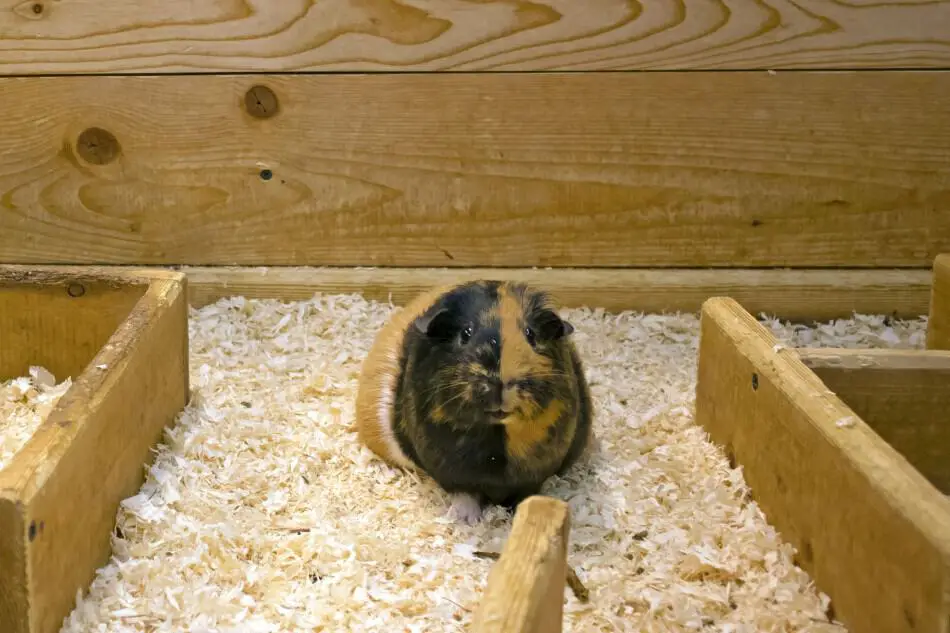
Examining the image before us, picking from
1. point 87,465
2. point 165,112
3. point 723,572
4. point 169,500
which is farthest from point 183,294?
point 723,572

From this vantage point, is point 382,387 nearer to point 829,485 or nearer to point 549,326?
point 549,326

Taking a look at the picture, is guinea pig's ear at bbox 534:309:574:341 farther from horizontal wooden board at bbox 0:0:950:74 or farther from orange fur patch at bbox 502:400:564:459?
horizontal wooden board at bbox 0:0:950:74

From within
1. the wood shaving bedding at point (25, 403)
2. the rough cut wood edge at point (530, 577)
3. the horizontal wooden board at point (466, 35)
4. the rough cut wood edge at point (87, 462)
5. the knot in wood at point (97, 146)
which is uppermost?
the horizontal wooden board at point (466, 35)

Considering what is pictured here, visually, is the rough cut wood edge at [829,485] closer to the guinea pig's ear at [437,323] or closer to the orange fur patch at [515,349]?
the orange fur patch at [515,349]

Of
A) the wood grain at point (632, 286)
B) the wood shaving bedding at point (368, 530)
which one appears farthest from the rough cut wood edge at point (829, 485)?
the wood grain at point (632, 286)

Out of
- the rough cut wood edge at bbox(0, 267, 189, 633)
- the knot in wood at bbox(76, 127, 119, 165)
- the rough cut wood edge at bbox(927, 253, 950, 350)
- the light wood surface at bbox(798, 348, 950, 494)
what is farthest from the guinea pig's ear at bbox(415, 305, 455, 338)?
the knot in wood at bbox(76, 127, 119, 165)

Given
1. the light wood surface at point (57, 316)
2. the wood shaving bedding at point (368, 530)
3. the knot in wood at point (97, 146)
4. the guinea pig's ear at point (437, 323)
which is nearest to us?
the wood shaving bedding at point (368, 530)

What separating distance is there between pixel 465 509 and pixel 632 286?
1.32 m

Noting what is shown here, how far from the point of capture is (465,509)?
1896 millimetres

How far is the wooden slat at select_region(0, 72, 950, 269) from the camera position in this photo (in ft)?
9.40

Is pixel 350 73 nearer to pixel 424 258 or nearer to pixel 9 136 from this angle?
pixel 424 258

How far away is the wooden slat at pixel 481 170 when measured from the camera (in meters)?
2.87

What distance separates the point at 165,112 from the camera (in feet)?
9.50

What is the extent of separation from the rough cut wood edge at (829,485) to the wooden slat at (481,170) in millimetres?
823
